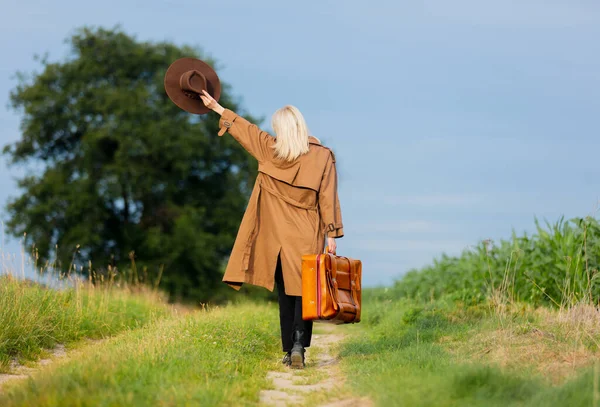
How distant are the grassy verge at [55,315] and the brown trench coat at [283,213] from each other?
9.59ft

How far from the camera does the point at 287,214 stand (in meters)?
7.04

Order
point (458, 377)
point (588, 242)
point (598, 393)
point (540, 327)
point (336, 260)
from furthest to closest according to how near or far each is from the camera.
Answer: point (588, 242)
point (540, 327)
point (336, 260)
point (458, 377)
point (598, 393)

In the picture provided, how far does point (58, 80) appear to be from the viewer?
24125mm

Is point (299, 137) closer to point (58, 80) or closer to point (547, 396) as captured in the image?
point (547, 396)

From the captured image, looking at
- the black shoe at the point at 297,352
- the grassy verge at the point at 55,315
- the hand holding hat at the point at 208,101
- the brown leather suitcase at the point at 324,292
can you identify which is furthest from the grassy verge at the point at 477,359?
the grassy verge at the point at 55,315

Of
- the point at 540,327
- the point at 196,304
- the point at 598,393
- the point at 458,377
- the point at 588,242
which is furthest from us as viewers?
the point at 196,304

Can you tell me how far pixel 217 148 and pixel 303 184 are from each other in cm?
1813

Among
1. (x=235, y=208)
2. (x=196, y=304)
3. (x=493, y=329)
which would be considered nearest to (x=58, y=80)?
(x=235, y=208)

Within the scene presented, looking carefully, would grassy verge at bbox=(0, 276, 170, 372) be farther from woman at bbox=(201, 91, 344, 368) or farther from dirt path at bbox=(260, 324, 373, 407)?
dirt path at bbox=(260, 324, 373, 407)

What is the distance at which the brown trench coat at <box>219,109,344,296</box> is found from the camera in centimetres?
697

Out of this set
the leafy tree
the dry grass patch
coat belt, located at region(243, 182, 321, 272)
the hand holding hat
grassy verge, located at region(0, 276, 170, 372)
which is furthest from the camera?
the leafy tree

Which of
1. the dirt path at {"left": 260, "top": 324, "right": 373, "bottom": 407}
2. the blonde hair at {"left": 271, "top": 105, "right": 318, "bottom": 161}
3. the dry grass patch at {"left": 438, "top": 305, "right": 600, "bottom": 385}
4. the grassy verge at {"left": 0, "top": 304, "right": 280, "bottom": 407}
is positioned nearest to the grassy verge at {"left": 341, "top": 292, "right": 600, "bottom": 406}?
the dry grass patch at {"left": 438, "top": 305, "right": 600, "bottom": 385}

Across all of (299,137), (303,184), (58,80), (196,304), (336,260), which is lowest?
(196,304)

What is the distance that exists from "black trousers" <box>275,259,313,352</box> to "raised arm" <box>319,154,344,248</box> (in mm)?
671
